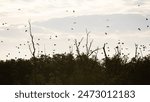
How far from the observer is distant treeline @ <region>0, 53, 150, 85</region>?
33031 millimetres

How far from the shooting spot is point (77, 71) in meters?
33.6

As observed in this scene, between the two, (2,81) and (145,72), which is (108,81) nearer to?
(145,72)

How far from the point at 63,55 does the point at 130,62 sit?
22.7 feet

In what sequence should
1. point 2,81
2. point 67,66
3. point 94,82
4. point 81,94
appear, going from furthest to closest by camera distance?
point 2,81, point 67,66, point 94,82, point 81,94

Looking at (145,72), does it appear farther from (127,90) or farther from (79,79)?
(127,90)

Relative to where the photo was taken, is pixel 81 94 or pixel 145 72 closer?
pixel 81 94

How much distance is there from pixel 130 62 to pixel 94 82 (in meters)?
9.35

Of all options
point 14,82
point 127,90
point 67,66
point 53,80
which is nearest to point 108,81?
point 53,80

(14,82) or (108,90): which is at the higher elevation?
(108,90)

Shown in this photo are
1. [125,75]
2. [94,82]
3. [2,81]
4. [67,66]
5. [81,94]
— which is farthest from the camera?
[2,81]

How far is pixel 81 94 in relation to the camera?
13969 mm

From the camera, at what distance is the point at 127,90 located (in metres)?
14.4

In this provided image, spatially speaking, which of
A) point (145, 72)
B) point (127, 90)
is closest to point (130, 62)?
point (145, 72)

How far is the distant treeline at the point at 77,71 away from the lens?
108 feet
